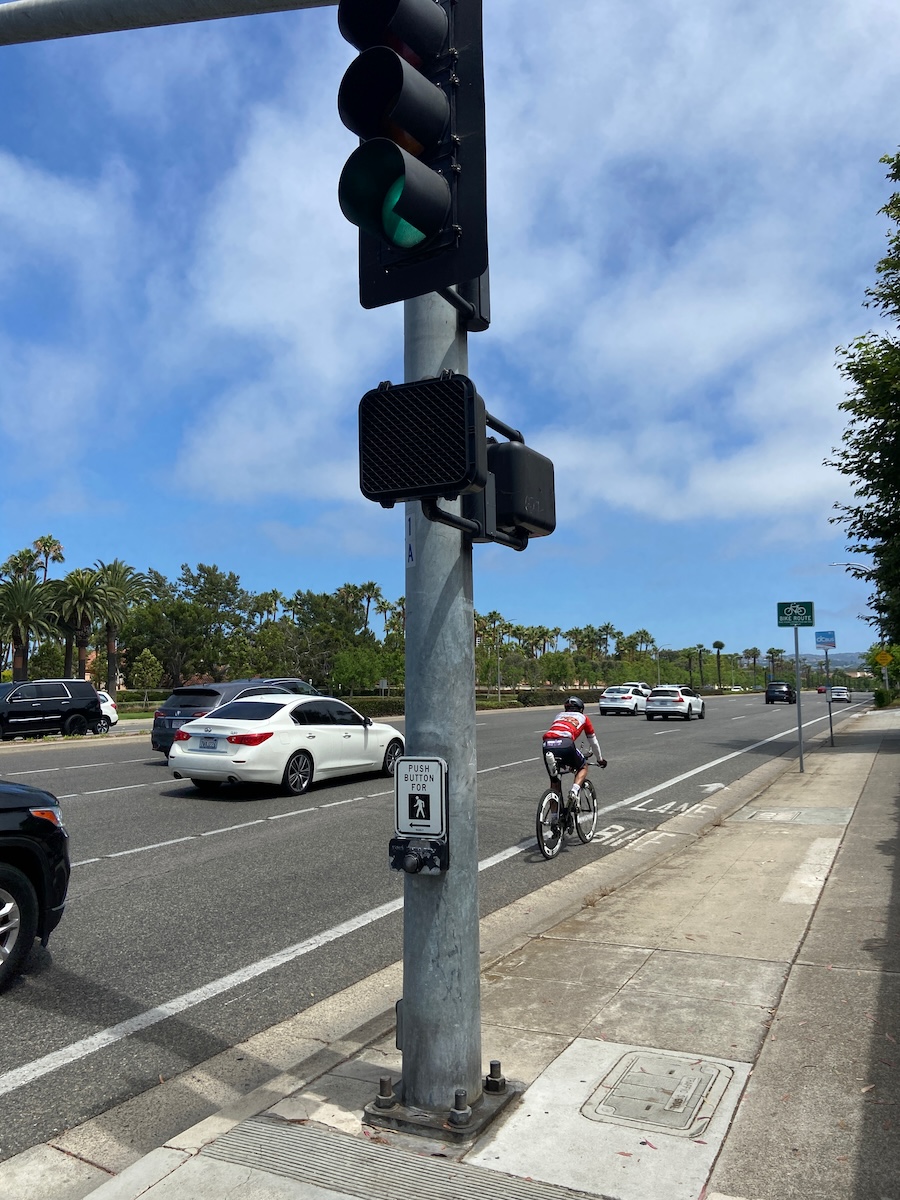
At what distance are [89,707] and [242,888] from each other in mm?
24453

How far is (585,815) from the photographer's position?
34.3 ft

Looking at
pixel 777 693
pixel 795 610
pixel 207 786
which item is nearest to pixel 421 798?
pixel 207 786

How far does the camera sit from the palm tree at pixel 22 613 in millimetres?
65000

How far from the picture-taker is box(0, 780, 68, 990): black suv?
209 inches

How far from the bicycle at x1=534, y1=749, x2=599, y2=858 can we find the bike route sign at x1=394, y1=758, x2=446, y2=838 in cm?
590

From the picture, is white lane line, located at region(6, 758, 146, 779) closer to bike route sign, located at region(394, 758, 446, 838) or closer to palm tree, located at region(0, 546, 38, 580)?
bike route sign, located at region(394, 758, 446, 838)

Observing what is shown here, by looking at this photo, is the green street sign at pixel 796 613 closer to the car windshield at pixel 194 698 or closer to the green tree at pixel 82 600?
the car windshield at pixel 194 698

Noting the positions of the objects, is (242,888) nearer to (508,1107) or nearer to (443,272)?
(508,1107)

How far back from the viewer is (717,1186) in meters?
3.13

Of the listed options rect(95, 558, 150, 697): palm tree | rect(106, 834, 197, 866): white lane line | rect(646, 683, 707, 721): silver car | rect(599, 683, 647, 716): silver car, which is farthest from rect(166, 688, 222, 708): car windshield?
rect(95, 558, 150, 697): palm tree

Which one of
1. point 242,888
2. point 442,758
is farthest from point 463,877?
point 242,888

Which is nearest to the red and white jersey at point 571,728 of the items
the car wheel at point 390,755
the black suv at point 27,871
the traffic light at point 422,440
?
the black suv at point 27,871

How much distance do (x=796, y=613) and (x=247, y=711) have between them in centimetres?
988

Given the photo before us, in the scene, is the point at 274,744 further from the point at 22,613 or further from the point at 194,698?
the point at 22,613
